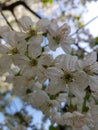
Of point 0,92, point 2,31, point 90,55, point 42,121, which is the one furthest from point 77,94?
point 0,92

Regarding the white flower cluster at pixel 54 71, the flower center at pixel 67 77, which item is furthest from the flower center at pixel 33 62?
the flower center at pixel 67 77

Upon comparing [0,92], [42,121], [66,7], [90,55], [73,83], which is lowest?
[42,121]

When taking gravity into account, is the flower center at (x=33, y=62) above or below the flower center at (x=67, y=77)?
above

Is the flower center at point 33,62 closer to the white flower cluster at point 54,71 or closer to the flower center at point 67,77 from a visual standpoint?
the white flower cluster at point 54,71

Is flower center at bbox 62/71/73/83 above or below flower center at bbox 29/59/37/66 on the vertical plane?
below

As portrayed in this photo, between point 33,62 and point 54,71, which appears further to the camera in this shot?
point 33,62

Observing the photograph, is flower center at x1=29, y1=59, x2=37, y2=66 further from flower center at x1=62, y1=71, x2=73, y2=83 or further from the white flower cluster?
flower center at x1=62, y1=71, x2=73, y2=83

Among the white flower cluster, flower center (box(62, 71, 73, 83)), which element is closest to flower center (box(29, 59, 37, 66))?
the white flower cluster

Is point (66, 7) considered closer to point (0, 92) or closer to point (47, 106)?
point (0, 92)
